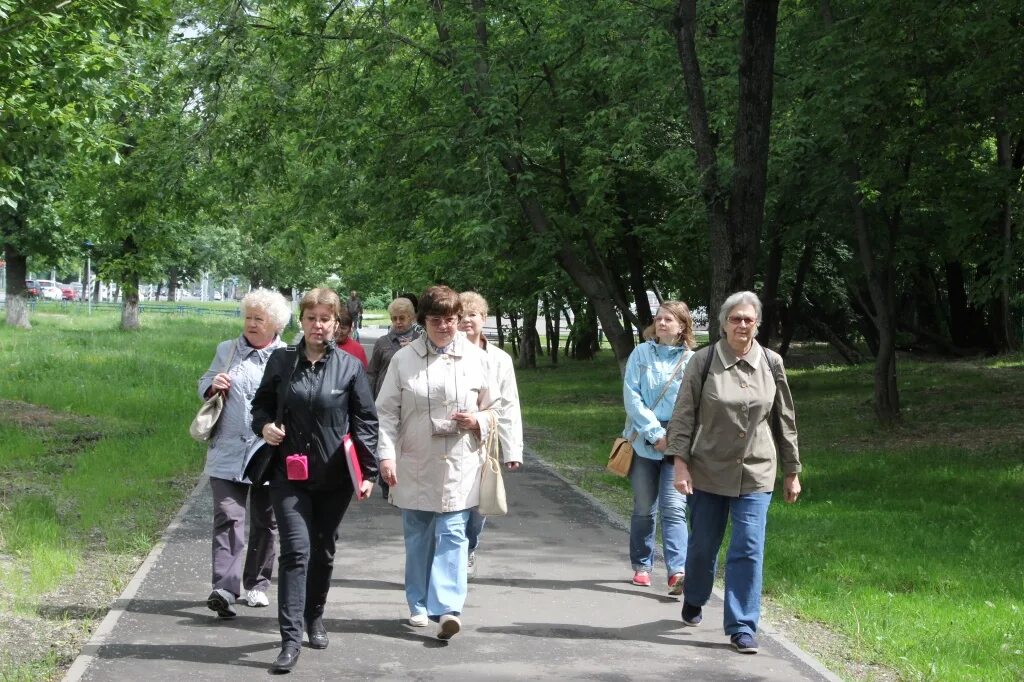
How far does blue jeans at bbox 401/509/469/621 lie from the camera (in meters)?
6.40

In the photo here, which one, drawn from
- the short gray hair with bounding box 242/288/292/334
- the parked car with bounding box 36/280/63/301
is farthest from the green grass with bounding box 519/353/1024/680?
the parked car with bounding box 36/280/63/301

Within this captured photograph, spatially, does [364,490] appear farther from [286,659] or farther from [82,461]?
[82,461]

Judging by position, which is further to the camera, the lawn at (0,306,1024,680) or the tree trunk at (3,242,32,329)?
the tree trunk at (3,242,32,329)

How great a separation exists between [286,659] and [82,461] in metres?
8.21

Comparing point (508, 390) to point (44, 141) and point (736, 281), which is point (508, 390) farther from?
point (44, 141)

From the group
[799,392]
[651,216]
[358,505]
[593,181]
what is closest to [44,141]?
[358,505]

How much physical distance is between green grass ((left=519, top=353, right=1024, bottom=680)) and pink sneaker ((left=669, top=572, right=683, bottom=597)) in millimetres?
624

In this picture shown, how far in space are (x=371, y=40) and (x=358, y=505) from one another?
30.6 feet

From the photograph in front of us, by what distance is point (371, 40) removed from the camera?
1831 centimetres

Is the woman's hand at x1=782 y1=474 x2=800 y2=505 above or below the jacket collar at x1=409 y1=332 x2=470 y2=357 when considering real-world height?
below

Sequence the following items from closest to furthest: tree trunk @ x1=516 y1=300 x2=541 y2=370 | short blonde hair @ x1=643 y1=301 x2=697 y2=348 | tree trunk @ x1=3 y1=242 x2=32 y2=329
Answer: short blonde hair @ x1=643 y1=301 x2=697 y2=348, tree trunk @ x1=516 y1=300 x2=541 y2=370, tree trunk @ x1=3 y1=242 x2=32 y2=329

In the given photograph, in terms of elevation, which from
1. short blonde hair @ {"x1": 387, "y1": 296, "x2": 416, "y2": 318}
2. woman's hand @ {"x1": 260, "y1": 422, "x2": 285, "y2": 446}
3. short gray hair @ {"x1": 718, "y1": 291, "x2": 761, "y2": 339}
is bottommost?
woman's hand @ {"x1": 260, "y1": 422, "x2": 285, "y2": 446}

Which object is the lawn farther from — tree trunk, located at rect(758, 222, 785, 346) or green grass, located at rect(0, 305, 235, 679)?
tree trunk, located at rect(758, 222, 785, 346)

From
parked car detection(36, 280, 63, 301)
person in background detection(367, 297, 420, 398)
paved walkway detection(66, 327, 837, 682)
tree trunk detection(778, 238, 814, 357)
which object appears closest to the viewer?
paved walkway detection(66, 327, 837, 682)
